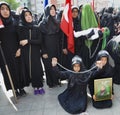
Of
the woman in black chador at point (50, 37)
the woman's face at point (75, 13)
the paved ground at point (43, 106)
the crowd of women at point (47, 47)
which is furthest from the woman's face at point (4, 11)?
the paved ground at point (43, 106)

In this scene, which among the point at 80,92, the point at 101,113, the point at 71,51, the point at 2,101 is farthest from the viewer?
the point at 71,51

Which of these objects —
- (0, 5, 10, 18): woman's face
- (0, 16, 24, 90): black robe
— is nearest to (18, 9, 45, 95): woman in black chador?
(0, 16, 24, 90): black robe

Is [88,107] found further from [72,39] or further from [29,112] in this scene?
[72,39]

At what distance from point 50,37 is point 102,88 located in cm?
129

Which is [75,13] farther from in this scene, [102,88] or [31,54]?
[102,88]

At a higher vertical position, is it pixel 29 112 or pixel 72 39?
pixel 72 39

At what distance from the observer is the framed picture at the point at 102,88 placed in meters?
3.65

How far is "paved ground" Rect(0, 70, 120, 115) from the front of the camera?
364 cm

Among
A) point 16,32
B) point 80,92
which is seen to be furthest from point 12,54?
point 80,92

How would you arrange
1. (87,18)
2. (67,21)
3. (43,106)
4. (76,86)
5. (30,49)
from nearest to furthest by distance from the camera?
1. (76,86)
2. (43,106)
3. (30,49)
4. (67,21)
5. (87,18)

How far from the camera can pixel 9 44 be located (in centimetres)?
390

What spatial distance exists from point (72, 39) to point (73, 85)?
3.07ft

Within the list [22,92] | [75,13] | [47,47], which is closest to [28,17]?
[47,47]

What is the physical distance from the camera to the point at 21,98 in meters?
4.22
